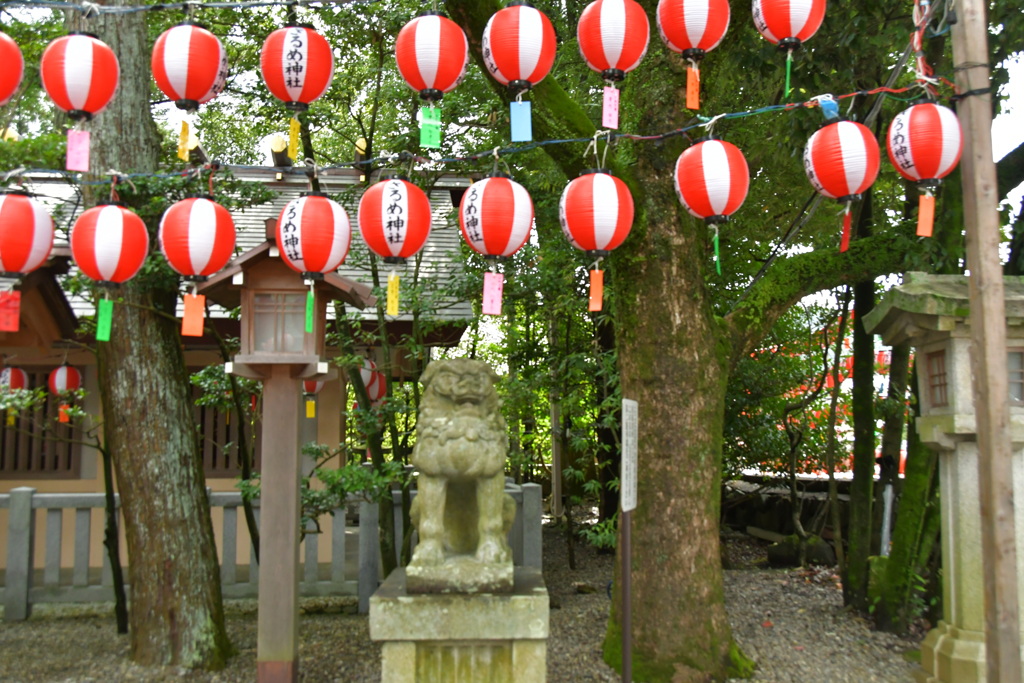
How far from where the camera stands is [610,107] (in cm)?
506

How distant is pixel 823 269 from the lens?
676 centimetres

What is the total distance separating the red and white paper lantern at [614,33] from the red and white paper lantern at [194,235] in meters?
2.46

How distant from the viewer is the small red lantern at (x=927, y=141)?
4.47m

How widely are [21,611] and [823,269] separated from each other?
7.80m

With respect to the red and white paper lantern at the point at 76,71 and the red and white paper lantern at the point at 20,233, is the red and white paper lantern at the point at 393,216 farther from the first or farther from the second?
the red and white paper lantern at the point at 20,233

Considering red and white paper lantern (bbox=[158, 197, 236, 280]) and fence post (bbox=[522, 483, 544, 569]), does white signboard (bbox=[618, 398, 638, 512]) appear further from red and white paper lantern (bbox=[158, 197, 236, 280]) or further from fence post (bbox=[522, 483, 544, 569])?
fence post (bbox=[522, 483, 544, 569])

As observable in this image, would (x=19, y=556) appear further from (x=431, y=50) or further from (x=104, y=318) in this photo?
(x=431, y=50)

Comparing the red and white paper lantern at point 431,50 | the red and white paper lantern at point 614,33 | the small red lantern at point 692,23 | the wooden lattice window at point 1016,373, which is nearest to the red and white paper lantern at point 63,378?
the red and white paper lantern at point 431,50

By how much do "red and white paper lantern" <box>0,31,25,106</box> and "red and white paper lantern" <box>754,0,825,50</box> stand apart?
4256 mm

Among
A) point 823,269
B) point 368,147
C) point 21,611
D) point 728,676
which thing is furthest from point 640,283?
point 21,611

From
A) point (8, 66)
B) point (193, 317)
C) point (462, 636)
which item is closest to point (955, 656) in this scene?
point (462, 636)

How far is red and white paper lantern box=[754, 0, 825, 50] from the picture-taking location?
184 inches

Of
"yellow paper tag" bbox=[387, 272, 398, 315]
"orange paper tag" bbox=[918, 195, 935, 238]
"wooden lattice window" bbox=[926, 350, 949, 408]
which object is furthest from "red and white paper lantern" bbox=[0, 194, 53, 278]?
"wooden lattice window" bbox=[926, 350, 949, 408]

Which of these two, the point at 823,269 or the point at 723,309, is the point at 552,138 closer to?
the point at 823,269
